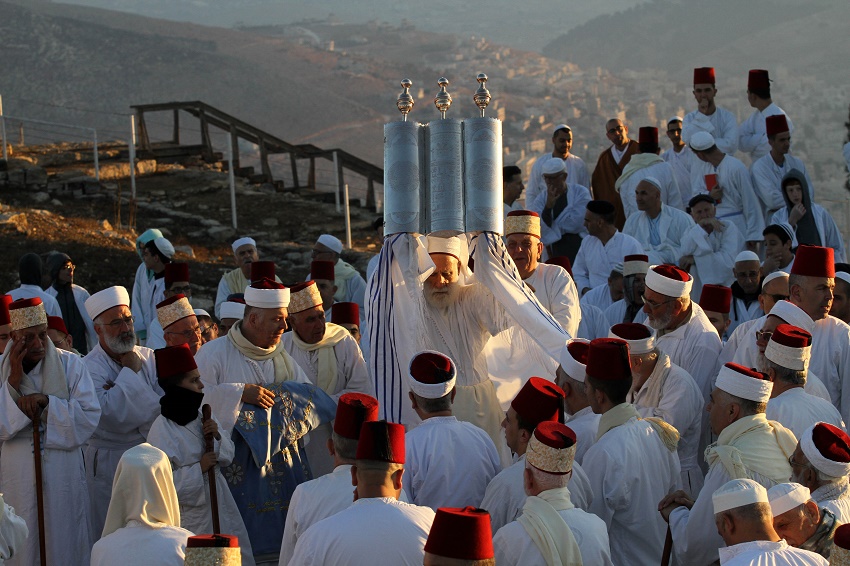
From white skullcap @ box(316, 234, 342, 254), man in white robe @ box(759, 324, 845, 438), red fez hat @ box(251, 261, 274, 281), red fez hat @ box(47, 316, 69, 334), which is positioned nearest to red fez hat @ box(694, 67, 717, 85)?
white skullcap @ box(316, 234, 342, 254)

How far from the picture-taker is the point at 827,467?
17.0ft

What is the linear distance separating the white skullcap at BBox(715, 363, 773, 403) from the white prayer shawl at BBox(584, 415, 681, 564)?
42 cm

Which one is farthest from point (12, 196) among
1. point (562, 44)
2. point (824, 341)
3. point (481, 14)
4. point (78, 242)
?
point (481, 14)

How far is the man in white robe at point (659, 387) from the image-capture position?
6.69 m

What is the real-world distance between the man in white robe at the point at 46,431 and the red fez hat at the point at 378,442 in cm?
243

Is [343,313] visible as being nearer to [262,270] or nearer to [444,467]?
[262,270]

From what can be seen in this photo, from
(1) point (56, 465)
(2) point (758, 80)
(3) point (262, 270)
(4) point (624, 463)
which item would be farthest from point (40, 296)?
(2) point (758, 80)

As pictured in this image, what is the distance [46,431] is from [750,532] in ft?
12.3

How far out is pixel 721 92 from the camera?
47.3m

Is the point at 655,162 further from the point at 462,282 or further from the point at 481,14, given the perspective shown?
the point at 481,14

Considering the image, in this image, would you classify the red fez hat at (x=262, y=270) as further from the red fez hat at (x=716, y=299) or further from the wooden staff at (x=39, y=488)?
the red fez hat at (x=716, y=299)

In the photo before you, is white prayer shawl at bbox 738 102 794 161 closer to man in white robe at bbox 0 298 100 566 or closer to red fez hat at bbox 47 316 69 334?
red fez hat at bbox 47 316 69 334

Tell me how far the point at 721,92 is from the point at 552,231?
122ft

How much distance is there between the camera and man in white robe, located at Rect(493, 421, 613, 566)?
186 inches
